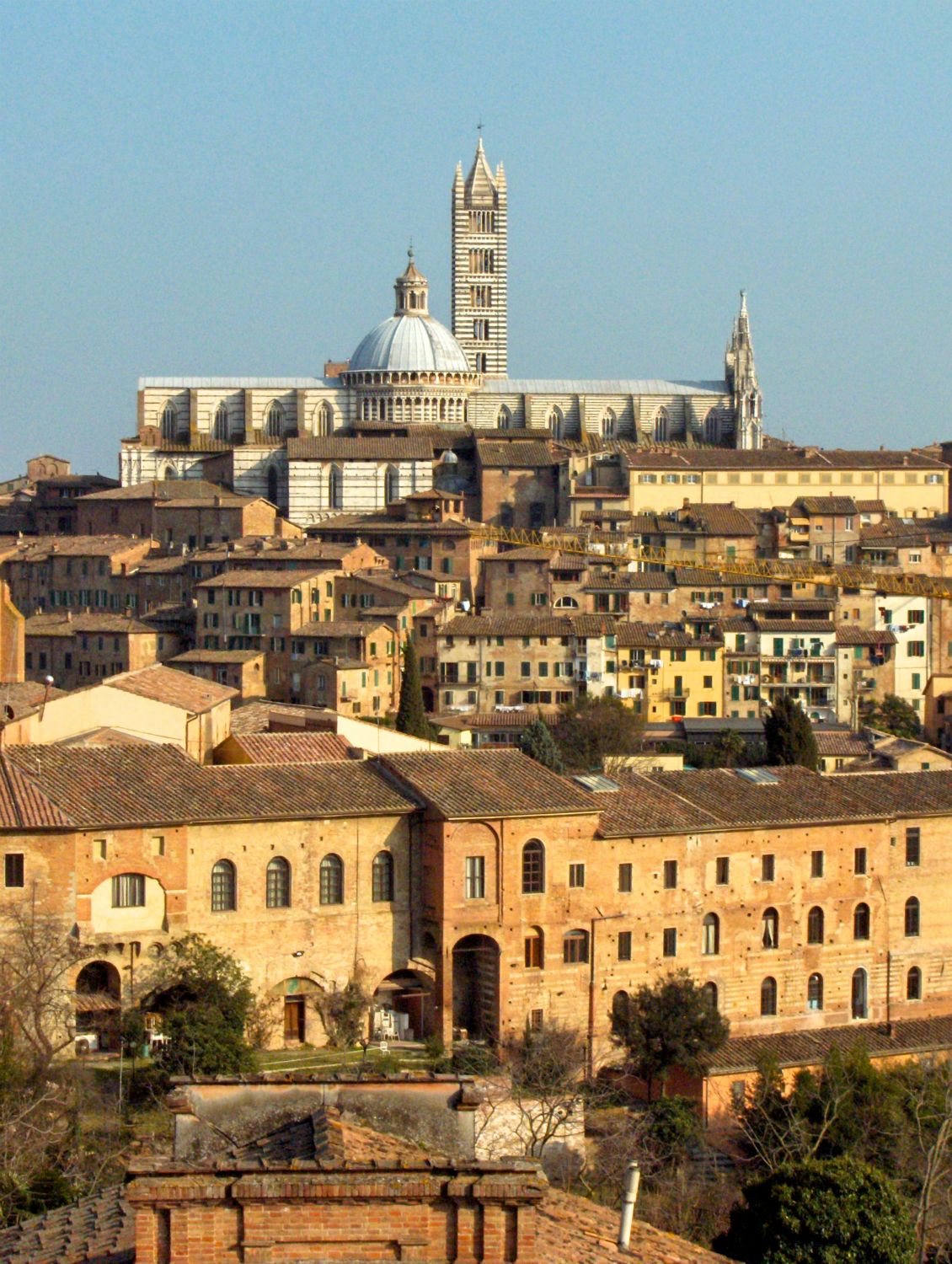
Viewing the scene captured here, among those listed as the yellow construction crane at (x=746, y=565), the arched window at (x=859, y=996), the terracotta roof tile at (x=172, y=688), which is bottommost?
the arched window at (x=859, y=996)

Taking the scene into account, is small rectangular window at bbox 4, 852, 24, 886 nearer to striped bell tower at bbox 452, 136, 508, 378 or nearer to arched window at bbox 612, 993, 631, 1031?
arched window at bbox 612, 993, 631, 1031

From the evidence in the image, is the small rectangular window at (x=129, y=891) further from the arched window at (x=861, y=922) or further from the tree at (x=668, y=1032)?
the arched window at (x=861, y=922)

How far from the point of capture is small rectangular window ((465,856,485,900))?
29438mm

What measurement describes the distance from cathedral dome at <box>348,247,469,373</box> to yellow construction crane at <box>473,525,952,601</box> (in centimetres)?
1577

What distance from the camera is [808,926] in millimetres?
32188

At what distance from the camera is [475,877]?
1162 inches

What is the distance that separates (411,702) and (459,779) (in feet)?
64.4

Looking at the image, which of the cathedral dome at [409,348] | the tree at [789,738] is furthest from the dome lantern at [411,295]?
the tree at [789,738]

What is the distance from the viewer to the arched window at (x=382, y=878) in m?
29.3

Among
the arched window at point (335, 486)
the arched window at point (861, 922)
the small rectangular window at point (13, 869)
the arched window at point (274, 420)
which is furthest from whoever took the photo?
the arched window at point (274, 420)

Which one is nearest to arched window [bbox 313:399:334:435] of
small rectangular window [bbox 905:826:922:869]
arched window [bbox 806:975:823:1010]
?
small rectangular window [bbox 905:826:922:869]

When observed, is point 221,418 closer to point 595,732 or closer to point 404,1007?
point 595,732

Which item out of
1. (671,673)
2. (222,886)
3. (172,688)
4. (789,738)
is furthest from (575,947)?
(671,673)

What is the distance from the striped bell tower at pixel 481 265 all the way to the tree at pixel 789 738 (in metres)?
48.6
